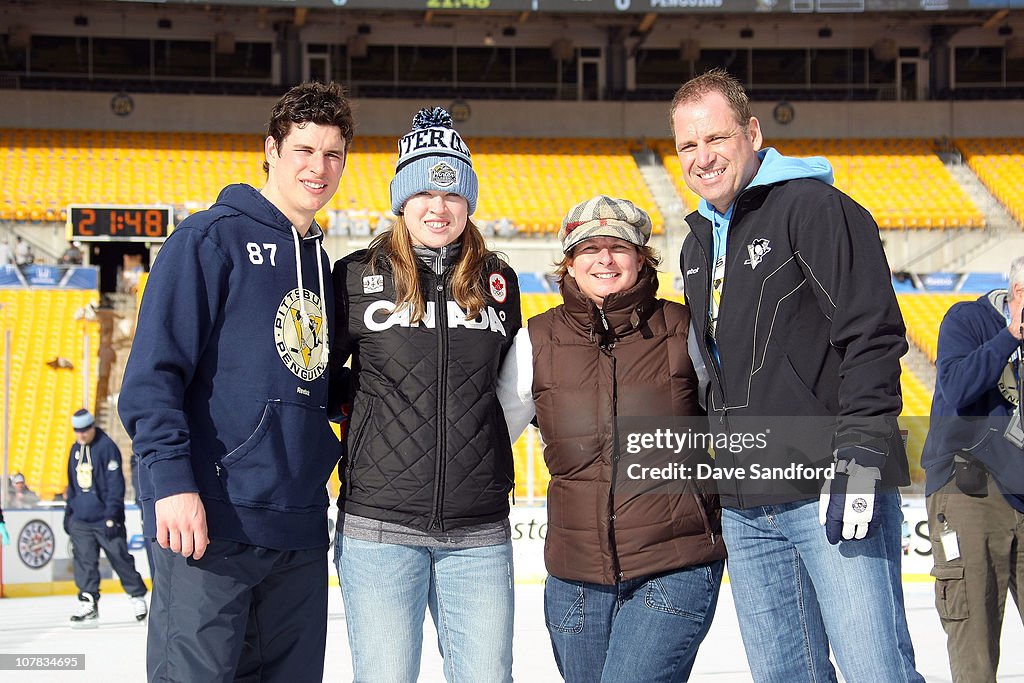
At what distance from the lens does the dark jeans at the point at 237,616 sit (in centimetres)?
307

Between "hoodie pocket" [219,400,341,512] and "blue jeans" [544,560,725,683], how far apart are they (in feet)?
2.69

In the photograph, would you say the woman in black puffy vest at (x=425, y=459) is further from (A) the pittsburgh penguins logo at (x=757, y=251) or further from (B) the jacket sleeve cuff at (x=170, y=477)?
(A) the pittsburgh penguins logo at (x=757, y=251)

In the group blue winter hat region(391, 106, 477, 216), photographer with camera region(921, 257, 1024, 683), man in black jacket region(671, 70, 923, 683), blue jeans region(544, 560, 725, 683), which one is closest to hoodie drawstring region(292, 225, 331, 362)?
blue winter hat region(391, 106, 477, 216)

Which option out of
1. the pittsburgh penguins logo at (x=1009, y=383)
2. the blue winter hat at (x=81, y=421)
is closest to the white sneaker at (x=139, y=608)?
the blue winter hat at (x=81, y=421)

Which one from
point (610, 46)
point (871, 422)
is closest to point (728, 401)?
point (871, 422)

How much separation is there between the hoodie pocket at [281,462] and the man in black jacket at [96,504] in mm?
7188

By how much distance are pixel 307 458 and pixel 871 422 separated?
1.62 metres

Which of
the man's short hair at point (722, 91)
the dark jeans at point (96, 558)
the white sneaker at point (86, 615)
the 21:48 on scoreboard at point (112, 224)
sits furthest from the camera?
the 21:48 on scoreboard at point (112, 224)

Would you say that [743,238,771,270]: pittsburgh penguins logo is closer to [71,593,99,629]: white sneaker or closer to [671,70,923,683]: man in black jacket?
[671,70,923,683]: man in black jacket

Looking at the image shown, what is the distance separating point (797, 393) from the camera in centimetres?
299

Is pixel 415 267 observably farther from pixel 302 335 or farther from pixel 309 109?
pixel 309 109

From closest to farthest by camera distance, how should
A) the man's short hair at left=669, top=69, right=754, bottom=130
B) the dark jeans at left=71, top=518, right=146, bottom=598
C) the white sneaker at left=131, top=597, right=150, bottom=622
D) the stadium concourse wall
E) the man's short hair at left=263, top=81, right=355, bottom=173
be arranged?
the man's short hair at left=669, top=69, right=754, bottom=130, the man's short hair at left=263, top=81, right=355, bottom=173, the white sneaker at left=131, top=597, right=150, bottom=622, the dark jeans at left=71, top=518, right=146, bottom=598, the stadium concourse wall

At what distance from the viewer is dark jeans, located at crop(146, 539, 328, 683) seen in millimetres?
3074

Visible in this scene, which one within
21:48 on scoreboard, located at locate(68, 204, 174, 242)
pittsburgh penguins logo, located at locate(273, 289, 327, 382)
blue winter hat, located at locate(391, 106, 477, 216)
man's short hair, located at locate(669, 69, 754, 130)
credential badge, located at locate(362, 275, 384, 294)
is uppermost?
21:48 on scoreboard, located at locate(68, 204, 174, 242)
